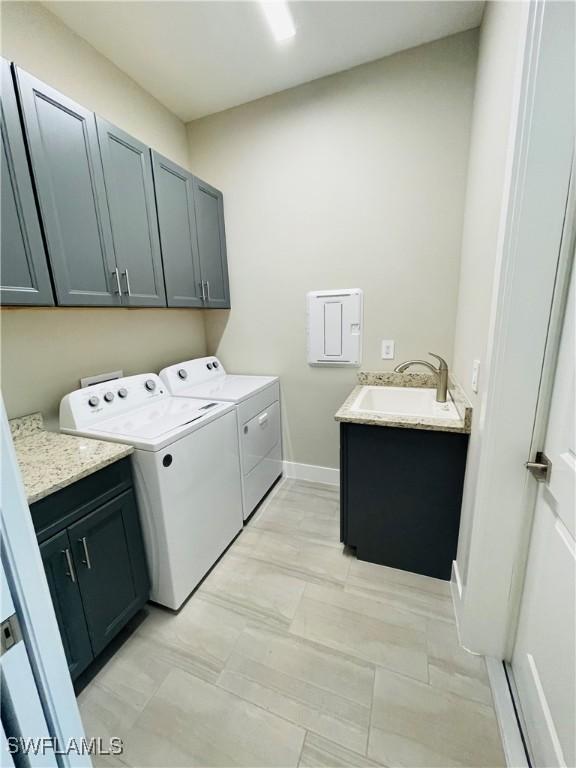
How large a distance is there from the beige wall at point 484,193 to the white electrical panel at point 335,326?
67 cm

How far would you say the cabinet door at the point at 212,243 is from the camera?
6.91 feet

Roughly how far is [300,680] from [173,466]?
0.96m

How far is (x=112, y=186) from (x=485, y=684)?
8.60 ft

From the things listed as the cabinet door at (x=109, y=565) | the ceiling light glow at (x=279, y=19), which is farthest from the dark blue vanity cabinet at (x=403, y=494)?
the ceiling light glow at (x=279, y=19)

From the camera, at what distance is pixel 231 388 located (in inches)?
84.0

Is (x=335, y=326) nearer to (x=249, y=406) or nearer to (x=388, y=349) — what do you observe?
(x=388, y=349)

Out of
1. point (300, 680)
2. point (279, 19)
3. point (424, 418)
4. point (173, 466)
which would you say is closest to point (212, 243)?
point (279, 19)

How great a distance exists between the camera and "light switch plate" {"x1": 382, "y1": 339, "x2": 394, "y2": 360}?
211cm

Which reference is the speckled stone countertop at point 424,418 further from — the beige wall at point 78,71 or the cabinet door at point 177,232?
the beige wall at point 78,71

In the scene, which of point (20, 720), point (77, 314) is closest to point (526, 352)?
point (20, 720)

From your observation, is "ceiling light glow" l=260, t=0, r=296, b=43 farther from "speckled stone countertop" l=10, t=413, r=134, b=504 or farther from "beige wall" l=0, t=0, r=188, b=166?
"speckled stone countertop" l=10, t=413, r=134, b=504

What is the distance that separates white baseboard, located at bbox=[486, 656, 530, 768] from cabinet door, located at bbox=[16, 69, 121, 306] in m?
2.22

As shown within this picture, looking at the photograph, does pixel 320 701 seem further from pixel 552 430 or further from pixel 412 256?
pixel 412 256

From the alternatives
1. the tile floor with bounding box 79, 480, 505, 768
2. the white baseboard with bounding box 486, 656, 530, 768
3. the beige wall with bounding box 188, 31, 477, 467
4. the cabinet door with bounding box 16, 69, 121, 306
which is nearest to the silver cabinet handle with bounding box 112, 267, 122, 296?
the cabinet door with bounding box 16, 69, 121, 306
